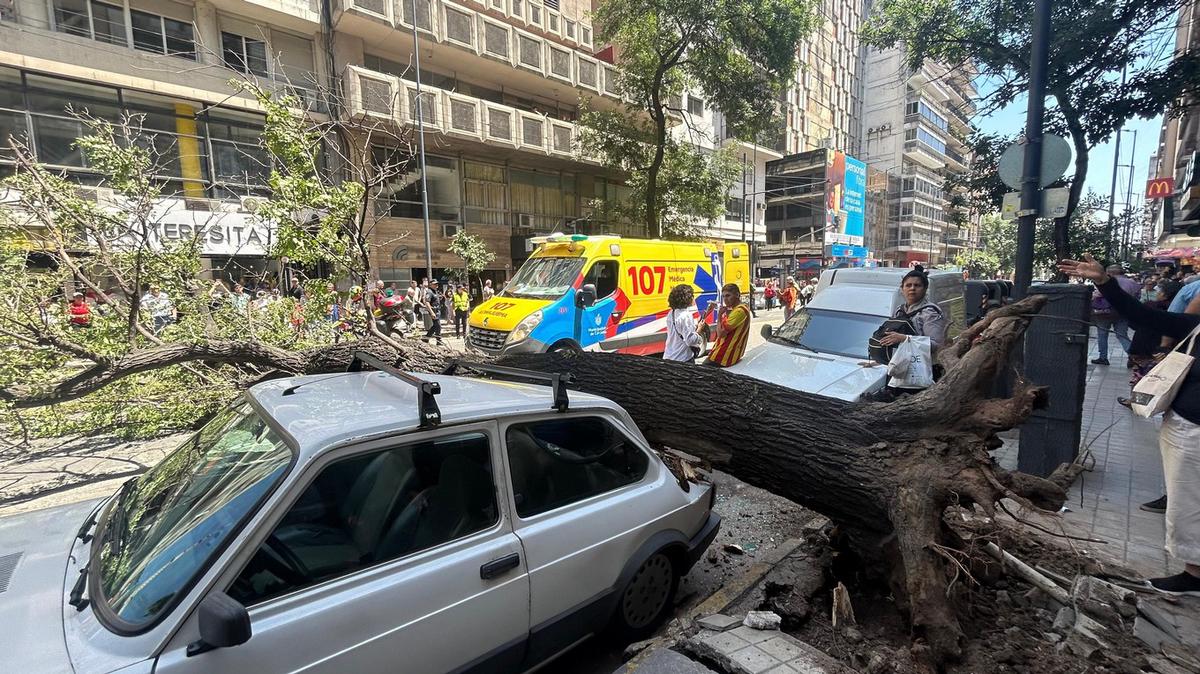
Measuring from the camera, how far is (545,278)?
371 inches

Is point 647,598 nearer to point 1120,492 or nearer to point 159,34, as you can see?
point 1120,492

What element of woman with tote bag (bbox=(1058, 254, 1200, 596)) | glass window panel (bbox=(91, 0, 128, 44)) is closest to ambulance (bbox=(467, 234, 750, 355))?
woman with tote bag (bbox=(1058, 254, 1200, 596))

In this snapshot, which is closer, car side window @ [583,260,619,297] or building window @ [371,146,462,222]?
car side window @ [583,260,619,297]

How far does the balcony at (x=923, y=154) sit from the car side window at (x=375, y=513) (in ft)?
227

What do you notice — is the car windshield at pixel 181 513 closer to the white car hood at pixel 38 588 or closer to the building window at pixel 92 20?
the white car hood at pixel 38 588

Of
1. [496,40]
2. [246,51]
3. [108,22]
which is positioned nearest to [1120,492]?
[496,40]

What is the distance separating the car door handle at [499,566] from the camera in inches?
82.2

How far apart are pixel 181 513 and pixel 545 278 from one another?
7713mm

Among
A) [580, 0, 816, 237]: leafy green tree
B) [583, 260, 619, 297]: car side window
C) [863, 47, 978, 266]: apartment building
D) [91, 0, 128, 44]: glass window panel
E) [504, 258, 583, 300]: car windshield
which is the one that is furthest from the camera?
[863, 47, 978, 266]: apartment building

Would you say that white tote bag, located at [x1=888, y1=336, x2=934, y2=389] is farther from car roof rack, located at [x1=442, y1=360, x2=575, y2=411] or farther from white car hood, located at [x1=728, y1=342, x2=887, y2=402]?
car roof rack, located at [x1=442, y1=360, x2=575, y2=411]

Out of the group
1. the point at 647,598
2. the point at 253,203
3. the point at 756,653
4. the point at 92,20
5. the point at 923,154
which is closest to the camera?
the point at 756,653

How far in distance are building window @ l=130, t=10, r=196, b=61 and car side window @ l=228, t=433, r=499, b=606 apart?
58.5ft

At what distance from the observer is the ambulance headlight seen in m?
8.28

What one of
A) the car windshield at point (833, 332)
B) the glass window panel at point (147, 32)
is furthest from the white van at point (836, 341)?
the glass window panel at point (147, 32)
